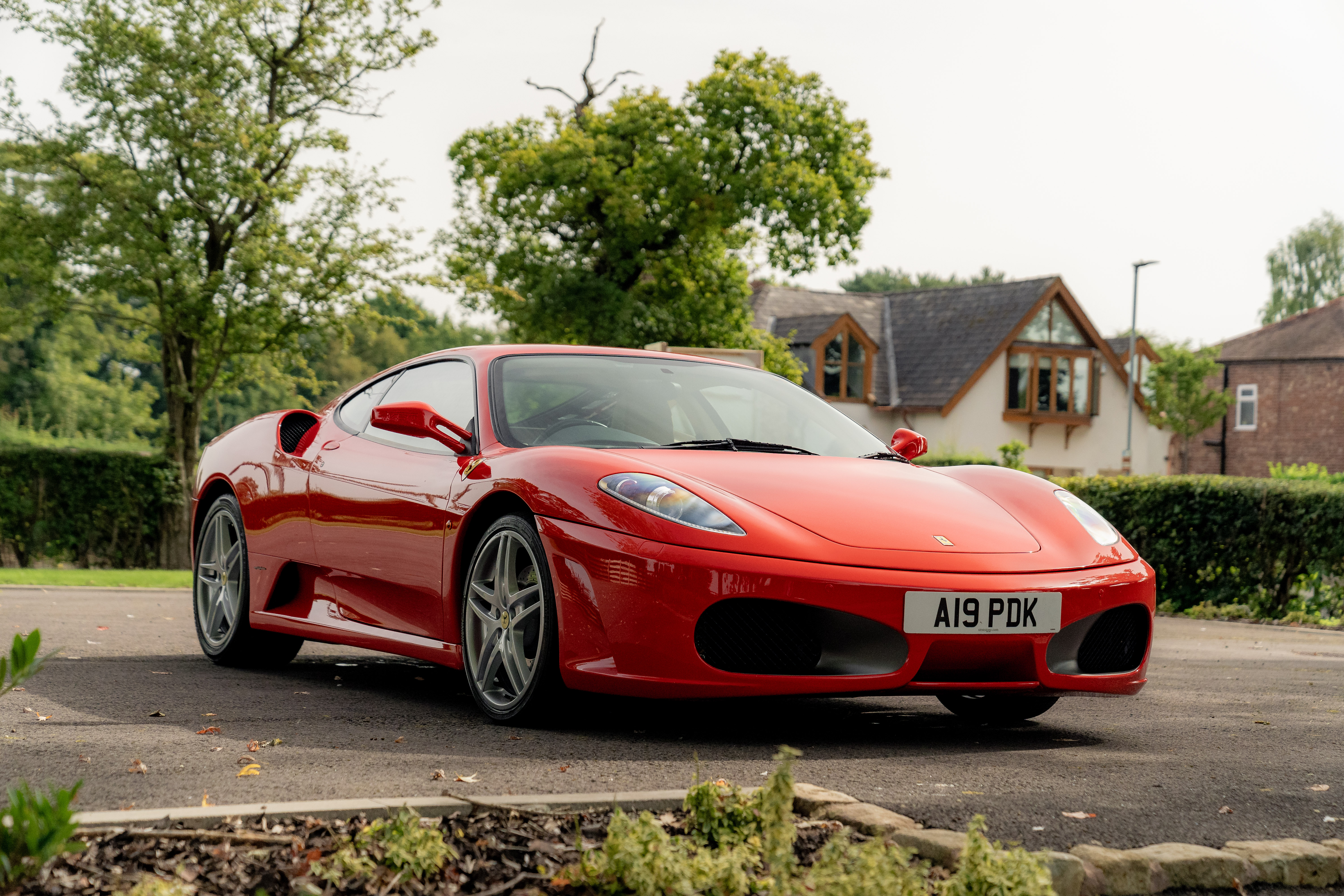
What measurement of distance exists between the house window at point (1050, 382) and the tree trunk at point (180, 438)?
29.3 meters

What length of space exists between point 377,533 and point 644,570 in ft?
5.38

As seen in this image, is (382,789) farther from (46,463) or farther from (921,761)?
(46,463)

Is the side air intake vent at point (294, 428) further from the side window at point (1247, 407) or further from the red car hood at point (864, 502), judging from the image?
the side window at point (1247, 407)

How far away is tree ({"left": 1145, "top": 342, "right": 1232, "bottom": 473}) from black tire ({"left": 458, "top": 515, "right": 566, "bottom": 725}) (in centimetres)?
5112

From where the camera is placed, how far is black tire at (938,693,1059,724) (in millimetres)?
5508

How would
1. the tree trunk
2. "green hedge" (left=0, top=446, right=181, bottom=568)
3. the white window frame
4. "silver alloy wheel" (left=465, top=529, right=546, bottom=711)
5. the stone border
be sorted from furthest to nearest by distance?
the white window frame, the tree trunk, "green hedge" (left=0, top=446, right=181, bottom=568), "silver alloy wheel" (left=465, top=529, right=546, bottom=711), the stone border

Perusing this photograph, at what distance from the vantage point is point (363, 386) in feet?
22.0

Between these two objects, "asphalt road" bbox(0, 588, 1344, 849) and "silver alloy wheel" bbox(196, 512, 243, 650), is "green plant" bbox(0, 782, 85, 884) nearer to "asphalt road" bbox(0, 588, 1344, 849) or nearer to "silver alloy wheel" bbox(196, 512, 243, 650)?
"asphalt road" bbox(0, 588, 1344, 849)

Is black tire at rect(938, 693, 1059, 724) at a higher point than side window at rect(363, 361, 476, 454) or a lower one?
lower

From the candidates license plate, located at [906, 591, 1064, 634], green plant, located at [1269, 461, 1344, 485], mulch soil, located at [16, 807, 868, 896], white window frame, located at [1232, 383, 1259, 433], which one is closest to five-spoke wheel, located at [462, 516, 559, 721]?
license plate, located at [906, 591, 1064, 634]

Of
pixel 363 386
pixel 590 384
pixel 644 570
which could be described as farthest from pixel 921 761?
pixel 363 386

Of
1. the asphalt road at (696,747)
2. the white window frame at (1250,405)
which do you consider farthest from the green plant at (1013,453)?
the white window frame at (1250,405)

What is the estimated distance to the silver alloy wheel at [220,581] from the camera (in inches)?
266

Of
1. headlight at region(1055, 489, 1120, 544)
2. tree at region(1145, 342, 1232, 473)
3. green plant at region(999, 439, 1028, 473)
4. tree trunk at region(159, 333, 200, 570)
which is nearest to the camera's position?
headlight at region(1055, 489, 1120, 544)
